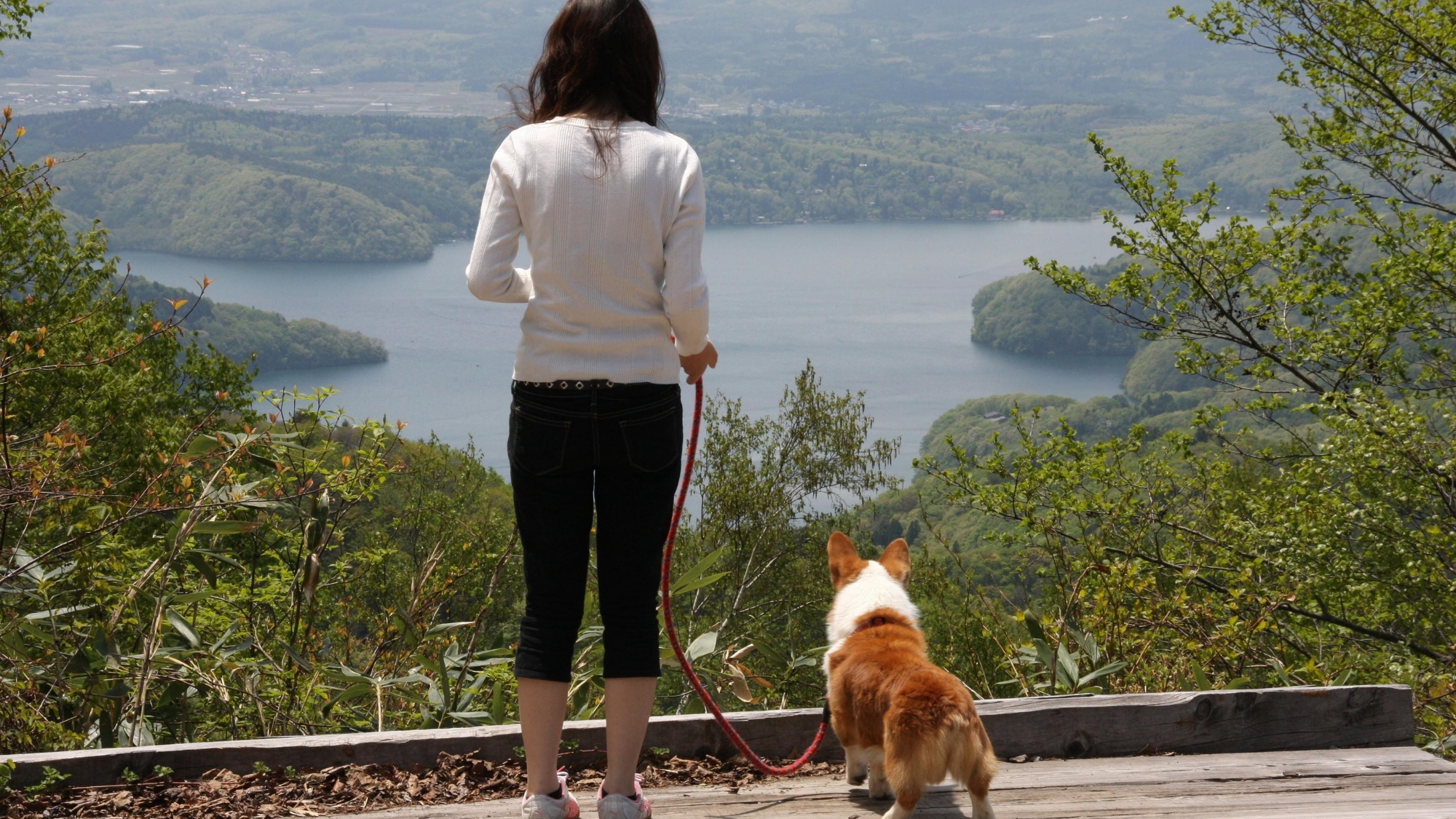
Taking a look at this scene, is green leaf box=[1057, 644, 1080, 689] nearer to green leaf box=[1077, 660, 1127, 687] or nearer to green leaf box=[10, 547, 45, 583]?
green leaf box=[1077, 660, 1127, 687]

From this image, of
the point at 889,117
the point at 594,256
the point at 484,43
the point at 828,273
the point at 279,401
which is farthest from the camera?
the point at 889,117

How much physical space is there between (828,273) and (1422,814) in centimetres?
11208

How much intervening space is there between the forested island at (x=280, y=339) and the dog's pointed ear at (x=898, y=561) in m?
50.1

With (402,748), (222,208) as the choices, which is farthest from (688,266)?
(222,208)

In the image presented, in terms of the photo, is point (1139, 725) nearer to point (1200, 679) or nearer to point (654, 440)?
point (1200, 679)

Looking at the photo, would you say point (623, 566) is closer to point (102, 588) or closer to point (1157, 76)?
point (102, 588)

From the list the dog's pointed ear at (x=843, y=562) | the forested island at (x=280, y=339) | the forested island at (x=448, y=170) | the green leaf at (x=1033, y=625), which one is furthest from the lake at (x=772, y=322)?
the dog's pointed ear at (x=843, y=562)

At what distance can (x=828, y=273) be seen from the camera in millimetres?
112812

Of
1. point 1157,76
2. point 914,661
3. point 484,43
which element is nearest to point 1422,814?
point 914,661

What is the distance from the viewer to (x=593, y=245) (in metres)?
1.87

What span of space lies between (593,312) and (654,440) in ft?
0.86

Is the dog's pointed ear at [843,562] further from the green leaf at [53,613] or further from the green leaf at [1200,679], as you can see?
the green leaf at [53,613]

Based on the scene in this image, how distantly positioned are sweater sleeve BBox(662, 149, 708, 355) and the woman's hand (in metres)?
0.05

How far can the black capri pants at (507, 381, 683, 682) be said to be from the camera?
190 centimetres
